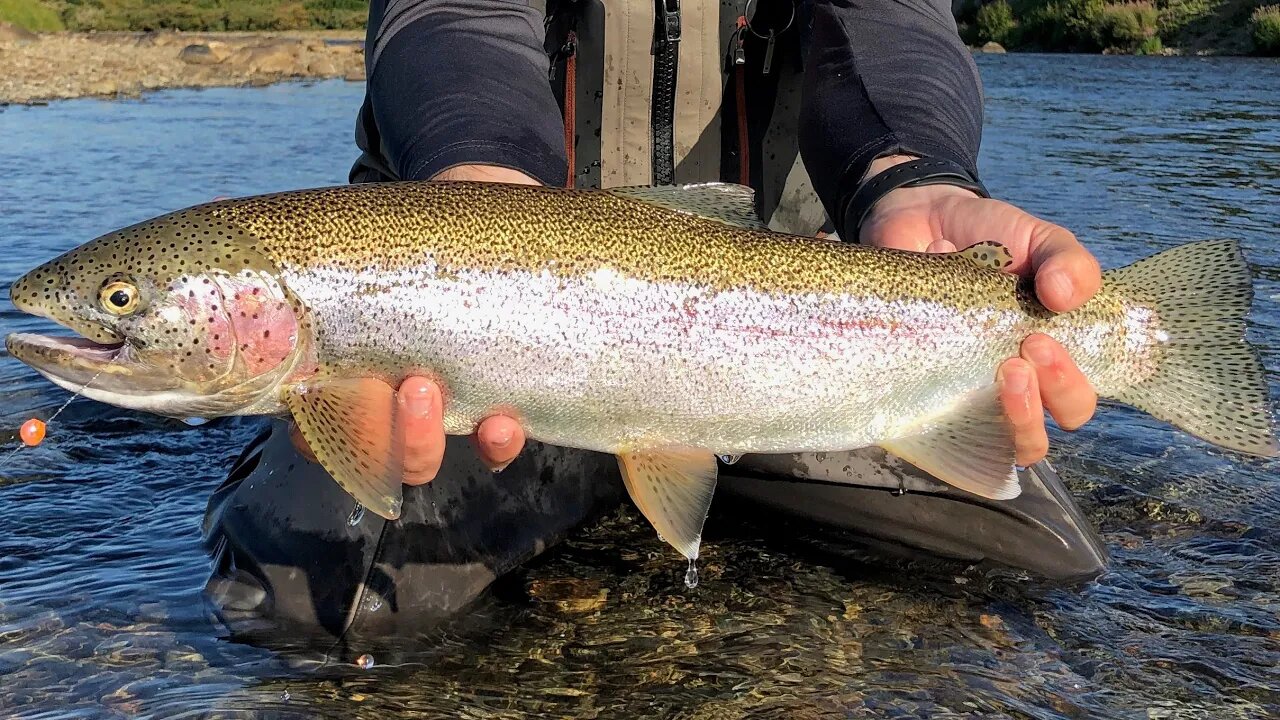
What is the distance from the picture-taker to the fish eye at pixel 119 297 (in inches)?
98.8

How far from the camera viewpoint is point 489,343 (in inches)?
101

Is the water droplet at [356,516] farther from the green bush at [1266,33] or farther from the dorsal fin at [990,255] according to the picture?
the green bush at [1266,33]

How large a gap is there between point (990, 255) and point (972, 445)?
45 cm

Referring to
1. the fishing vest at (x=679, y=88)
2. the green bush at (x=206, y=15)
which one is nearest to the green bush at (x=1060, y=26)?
the green bush at (x=206, y=15)

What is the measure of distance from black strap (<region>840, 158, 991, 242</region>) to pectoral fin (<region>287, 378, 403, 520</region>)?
1.42 meters

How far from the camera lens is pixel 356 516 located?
329cm

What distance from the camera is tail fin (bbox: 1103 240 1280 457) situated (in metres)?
2.80

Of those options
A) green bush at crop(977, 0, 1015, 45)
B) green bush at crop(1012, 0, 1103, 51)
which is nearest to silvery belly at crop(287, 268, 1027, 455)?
green bush at crop(1012, 0, 1103, 51)

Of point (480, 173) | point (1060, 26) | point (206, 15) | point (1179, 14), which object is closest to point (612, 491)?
point (480, 173)

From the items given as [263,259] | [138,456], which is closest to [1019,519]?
[263,259]

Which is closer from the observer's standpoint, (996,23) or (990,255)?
(990,255)

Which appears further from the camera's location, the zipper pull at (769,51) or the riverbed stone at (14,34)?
the riverbed stone at (14,34)

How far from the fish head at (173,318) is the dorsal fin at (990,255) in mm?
1544

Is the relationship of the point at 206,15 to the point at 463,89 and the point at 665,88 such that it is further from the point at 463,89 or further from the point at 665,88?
the point at 463,89
